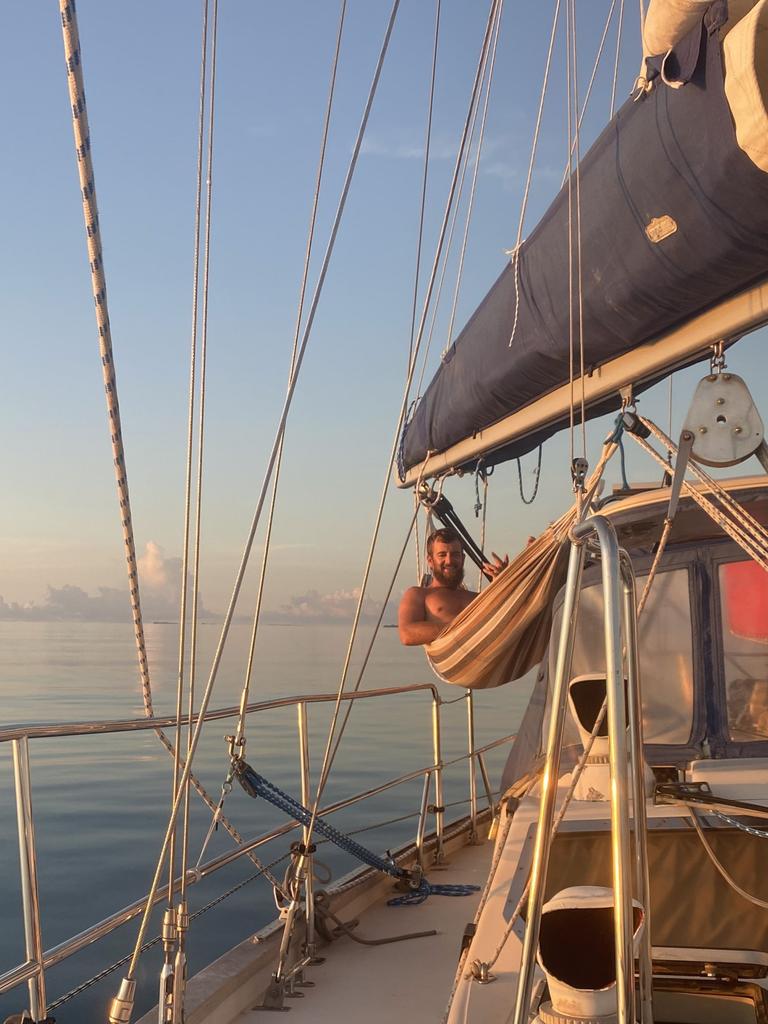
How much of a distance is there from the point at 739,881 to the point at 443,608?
9.42ft

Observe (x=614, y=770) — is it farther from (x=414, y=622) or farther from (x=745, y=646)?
(x=414, y=622)

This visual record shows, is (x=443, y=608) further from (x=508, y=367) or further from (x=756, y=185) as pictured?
(x=756, y=185)

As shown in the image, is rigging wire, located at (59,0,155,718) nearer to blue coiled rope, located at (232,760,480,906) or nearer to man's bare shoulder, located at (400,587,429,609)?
blue coiled rope, located at (232,760,480,906)

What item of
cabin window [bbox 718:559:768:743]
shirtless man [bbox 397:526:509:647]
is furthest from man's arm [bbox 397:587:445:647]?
cabin window [bbox 718:559:768:743]

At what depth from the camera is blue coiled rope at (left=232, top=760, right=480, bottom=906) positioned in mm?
4535

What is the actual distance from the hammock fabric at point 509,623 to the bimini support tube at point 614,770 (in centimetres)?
259

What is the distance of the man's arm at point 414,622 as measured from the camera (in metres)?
5.87

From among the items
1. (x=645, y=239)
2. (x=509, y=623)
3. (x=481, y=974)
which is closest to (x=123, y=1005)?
(x=481, y=974)

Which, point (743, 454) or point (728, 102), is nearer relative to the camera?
point (728, 102)

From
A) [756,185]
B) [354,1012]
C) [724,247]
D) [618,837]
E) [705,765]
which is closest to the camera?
Result: [618,837]

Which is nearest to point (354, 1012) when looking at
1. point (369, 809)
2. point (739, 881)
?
point (739, 881)

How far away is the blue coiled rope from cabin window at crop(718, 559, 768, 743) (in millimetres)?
1951

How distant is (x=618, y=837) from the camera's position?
5.24 ft

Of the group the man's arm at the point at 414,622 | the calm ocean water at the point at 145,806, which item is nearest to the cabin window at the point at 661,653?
the man's arm at the point at 414,622
